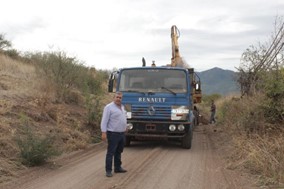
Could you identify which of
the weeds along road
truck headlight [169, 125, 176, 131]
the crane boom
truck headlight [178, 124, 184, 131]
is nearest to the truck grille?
truck headlight [169, 125, 176, 131]

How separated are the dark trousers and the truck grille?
3.76m

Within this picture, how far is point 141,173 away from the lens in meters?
9.77

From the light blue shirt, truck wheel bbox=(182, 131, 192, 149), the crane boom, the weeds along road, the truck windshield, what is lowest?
the weeds along road

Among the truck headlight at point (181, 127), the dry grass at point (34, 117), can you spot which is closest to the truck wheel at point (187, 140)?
the truck headlight at point (181, 127)

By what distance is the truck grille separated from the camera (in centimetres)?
1363

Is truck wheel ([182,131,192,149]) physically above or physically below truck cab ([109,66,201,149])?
below

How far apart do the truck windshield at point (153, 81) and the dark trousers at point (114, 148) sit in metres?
4.24

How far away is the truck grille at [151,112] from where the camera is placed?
13.6 meters

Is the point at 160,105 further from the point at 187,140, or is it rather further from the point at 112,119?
the point at 112,119

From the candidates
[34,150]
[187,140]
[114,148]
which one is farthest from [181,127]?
[34,150]

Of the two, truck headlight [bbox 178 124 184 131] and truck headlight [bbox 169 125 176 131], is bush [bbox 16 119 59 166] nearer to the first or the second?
truck headlight [bbox 169 125 176 131]

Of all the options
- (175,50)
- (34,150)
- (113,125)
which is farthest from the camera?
(175,50)

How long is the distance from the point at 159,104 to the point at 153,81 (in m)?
0.95

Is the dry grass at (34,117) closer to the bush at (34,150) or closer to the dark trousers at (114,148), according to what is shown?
the bush at (34,150)
